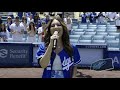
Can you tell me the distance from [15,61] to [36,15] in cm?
359

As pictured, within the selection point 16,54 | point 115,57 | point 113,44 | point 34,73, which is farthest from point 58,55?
point 113,44

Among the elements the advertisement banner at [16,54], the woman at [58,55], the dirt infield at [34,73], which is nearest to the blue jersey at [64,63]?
the woman at [58,55]

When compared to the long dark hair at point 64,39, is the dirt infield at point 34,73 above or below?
below

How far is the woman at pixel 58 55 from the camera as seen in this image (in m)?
1.71

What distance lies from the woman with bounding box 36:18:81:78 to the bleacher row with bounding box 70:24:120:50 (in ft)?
26.9

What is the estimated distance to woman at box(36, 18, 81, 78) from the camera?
171cm

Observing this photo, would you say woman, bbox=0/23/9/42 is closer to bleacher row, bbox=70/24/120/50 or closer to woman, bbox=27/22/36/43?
woman, bbox=27/22/36/43

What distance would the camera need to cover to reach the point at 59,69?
1753 millimetres

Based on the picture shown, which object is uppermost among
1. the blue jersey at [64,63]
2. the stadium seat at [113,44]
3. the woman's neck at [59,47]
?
the woman's neck at [59,47]

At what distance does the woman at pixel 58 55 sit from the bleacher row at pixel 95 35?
8212 mm

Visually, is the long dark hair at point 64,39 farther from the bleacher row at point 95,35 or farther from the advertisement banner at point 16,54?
the bleacher row at point 95,35
